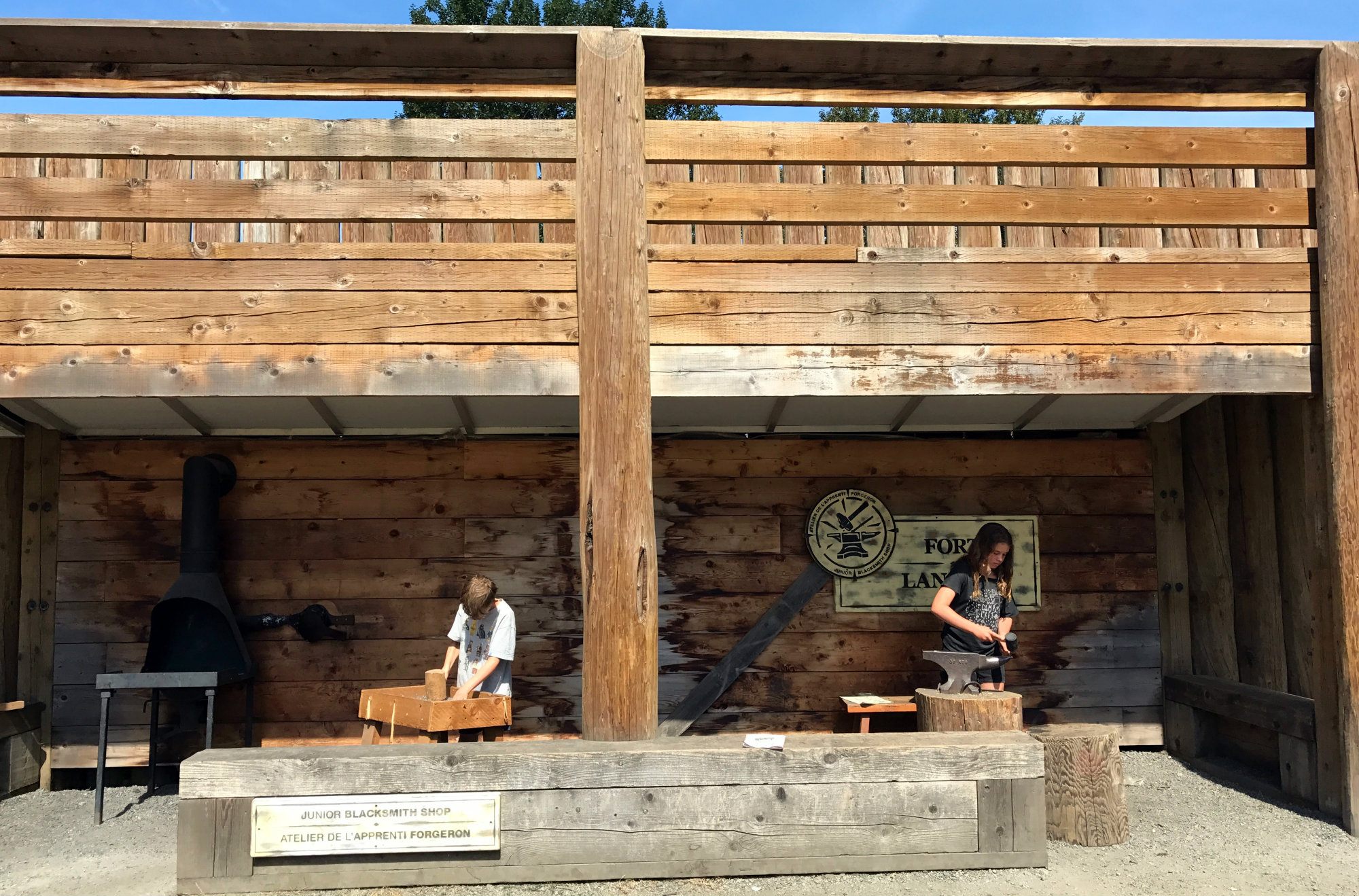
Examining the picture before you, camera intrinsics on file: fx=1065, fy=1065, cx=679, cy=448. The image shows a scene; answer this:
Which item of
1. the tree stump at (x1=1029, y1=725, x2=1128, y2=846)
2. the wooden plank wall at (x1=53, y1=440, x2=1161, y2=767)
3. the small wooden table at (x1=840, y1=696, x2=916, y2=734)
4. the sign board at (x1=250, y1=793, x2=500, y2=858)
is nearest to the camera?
the sign board at (x1=250, y1=793, x2=500, y2=858)

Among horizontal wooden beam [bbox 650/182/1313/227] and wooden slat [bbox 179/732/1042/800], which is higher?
horizontal wooden beam [bbox 650/182/1313/227]

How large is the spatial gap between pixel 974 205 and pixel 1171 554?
3.55 meters

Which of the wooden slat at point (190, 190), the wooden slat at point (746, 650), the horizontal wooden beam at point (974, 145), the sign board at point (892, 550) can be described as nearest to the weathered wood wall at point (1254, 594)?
the sign board at point (892, 550)

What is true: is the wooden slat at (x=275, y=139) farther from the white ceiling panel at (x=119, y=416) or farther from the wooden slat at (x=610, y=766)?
the wooden slat at (x=610, y=766)

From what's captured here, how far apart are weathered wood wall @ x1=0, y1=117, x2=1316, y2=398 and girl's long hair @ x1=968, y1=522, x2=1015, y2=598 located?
3.85 feet

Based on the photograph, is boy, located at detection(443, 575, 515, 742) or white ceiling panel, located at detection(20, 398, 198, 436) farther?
white ceiling panel, located at detection(20, 398, 198, 436)

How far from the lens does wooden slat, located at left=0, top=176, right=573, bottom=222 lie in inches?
220

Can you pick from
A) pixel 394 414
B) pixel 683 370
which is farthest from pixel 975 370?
pixel 394 414

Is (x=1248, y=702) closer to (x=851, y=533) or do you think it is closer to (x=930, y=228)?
(x=851, y=533)

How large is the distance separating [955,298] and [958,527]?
2534mm

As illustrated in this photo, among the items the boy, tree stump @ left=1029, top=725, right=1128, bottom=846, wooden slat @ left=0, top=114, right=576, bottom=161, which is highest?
wooden slat @ left=0, top=114, right=576, bottom=161

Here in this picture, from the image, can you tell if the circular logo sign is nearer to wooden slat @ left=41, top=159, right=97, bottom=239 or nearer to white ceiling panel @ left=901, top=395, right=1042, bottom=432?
white ceiling panel @ left=901, top=395, right=1042, bottom=432

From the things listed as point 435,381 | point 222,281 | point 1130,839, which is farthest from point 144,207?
point 1130,839

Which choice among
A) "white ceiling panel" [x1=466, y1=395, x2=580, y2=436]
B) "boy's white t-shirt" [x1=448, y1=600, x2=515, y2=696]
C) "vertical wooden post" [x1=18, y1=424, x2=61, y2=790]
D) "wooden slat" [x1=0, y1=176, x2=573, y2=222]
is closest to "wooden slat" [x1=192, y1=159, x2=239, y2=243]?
"wooden slat" [x1=0, y1=176, x2=573, y2=222]
